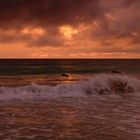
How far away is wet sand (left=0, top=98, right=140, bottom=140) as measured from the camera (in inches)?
440

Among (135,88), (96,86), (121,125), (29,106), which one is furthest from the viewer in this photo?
(135,88)

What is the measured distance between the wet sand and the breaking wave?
3418 millimetres

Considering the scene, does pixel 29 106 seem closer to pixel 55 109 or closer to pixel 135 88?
pixel 55 109

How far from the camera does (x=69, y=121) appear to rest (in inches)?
532

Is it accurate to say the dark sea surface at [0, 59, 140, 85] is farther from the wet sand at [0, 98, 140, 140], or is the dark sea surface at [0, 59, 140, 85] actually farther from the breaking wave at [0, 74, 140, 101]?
the wet sand at [0, 98, 140, 140]

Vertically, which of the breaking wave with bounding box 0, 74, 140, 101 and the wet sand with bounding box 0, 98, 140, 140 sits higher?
the breaking wave with bounding box 0, 74, 140, 101

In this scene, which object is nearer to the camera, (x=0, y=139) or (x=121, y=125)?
(x=0, y=139)

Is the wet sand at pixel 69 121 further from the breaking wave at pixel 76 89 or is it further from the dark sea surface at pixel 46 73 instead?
the dark sea surface at pixel 46 73

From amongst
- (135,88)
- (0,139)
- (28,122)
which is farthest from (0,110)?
(135,88)

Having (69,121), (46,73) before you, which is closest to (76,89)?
(69,121)

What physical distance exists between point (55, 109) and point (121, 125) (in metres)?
4.89

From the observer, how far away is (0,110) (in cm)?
1597

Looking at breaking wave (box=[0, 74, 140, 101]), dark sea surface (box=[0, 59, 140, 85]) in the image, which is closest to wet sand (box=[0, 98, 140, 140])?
breaking wave (box=[0, 74, 140, 101])

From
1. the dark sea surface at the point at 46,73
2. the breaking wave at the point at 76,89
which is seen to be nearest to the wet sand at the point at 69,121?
the breaking wave at the point at 76,89
